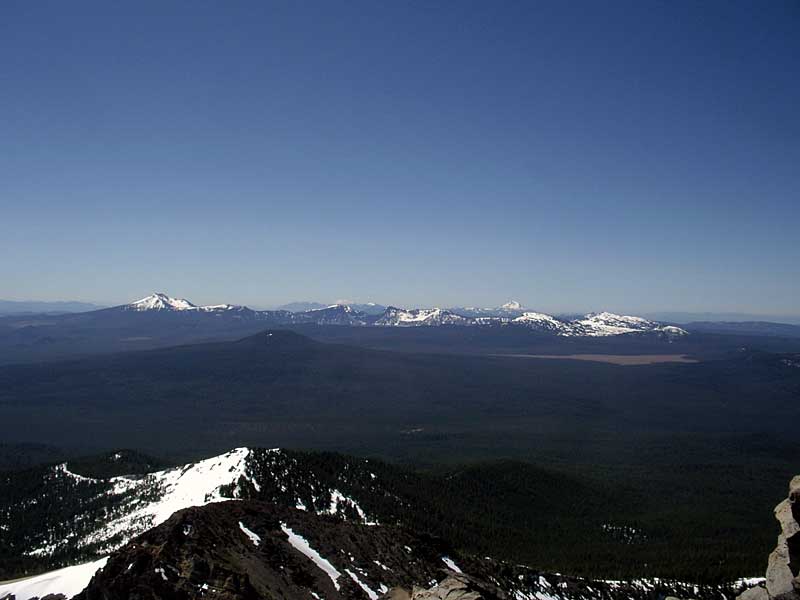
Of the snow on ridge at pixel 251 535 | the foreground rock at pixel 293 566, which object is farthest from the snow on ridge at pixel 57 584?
the snow on ridge at pixel 251 535

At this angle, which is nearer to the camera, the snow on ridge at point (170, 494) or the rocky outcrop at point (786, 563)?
the rocky outcrop at point (786, 563)

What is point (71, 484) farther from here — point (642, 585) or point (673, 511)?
point (673, 511)

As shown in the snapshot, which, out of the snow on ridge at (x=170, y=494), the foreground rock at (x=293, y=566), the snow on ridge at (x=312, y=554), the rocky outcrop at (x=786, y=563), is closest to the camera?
the rocky outcrop at (x=786, y=563)

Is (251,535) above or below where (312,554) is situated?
above

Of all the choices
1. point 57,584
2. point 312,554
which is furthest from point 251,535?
point 57,584

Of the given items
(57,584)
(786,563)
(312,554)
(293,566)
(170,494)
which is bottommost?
(170,494)

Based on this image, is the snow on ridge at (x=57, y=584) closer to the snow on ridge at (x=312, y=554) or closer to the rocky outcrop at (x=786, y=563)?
the snow on ridge at (x=312, y=554)

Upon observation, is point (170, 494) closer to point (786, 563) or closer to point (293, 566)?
point (293, 566)

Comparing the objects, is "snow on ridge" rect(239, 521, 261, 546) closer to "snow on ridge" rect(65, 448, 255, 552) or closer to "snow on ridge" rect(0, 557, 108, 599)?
"snow on ridge" rect(0, 557, 108, 599)

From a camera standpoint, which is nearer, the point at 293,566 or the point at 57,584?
the point at 293,566
